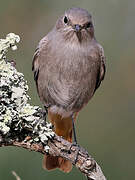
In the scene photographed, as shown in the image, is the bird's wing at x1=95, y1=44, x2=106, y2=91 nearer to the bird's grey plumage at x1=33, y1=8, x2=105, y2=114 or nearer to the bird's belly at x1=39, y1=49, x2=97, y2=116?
the bird's grey plumage at x1=33, y1=8, x2=105, y2=114

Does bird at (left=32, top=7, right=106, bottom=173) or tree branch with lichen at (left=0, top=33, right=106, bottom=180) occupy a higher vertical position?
bird at (left=32, top=7, right=106, bottom=173)

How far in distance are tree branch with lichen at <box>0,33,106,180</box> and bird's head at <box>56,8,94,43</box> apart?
145 centimetres

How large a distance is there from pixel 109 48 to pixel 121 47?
0.85 ft

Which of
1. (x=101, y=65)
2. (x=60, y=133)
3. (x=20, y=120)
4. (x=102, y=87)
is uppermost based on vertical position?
(x=102, y=87)

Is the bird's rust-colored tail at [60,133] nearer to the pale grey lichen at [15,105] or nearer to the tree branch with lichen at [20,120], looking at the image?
the tree branch with lichen at [20,120]

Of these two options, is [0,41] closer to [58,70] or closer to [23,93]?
[23,93]

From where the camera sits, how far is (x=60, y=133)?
5.88 meters

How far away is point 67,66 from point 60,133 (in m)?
0.80

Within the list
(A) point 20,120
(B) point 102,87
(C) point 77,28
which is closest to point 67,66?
(C) point 77,28

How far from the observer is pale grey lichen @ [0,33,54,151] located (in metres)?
3.92

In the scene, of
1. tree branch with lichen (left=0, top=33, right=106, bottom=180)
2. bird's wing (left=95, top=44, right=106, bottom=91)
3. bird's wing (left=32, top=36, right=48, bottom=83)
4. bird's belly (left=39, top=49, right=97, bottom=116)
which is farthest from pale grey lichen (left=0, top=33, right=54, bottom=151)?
bird's wing (left=95, top=44, right=106, bottom=91)

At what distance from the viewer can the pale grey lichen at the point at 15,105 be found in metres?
3.92

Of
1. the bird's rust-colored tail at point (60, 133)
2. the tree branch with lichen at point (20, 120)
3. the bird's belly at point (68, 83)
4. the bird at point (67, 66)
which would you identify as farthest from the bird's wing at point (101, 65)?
the tree branch with lichen at point (20, 120)

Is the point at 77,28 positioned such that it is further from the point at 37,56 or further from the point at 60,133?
the point at 60,133
